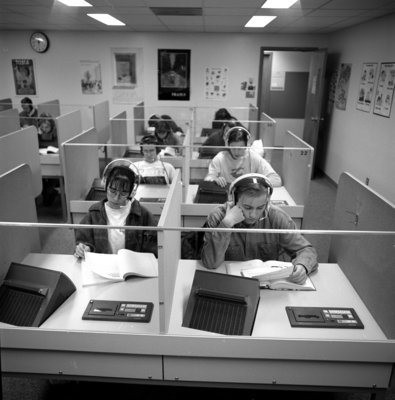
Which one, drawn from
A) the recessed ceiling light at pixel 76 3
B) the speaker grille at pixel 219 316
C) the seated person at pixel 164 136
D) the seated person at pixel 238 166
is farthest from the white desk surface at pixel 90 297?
the recessed ceiling light at pixel 76 3

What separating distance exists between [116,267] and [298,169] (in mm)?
1738

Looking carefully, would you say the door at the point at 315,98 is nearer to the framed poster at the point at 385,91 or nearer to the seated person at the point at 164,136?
the framed poster at the point at 385,91

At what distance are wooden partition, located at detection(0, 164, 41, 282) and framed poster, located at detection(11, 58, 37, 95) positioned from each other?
214 inches

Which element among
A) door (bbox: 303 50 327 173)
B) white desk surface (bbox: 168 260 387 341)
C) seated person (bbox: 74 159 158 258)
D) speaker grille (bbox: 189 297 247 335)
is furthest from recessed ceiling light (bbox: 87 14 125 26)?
speaker grille (bbox: 189 297 247 335)

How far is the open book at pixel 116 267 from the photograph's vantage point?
5.38ft

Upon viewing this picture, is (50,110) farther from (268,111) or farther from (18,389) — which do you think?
(18,389)

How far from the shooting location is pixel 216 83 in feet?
21.0

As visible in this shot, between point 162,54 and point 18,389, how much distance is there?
550 cm

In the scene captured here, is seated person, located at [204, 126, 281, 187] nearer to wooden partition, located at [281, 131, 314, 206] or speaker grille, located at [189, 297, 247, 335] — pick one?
wooden partition, located at [281, 131, 314, 206]

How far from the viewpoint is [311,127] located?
5.84 m

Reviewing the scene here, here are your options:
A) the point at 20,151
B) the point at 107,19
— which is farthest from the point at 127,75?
the point at 20,151

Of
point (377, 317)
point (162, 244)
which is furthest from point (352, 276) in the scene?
point (162, 244)

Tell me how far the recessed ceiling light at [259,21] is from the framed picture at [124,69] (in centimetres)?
213

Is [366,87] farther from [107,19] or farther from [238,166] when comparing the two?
[107,19]
